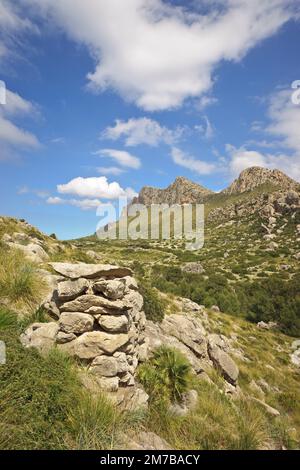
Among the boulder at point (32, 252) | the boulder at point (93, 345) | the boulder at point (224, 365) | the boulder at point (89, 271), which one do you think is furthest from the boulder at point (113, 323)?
the boulder at point (224, 365)

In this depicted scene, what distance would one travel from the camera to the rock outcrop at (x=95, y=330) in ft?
18.8

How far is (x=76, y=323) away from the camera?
6.18 meters

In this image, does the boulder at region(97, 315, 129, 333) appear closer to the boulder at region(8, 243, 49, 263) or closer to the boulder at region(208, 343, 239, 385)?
the boulder at region(8, 243, 49, 263)

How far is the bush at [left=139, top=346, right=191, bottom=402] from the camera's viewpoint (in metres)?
6.20

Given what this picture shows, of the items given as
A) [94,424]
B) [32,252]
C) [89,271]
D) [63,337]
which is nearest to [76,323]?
[63,337]

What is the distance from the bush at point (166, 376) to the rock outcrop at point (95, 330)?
1.15ft

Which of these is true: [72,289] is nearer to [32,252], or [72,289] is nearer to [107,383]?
[107,383]

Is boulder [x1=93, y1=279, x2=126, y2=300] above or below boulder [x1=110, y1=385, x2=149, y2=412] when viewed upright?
above

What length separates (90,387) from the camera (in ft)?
17.1

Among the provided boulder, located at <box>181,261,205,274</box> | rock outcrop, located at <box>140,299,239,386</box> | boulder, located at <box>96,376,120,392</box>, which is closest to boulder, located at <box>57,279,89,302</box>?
boulder, located at <box>96,376,120,392</box>

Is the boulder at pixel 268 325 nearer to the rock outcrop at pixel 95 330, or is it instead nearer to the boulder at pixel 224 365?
the boulder at pixel 224 365

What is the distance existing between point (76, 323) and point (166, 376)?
95.9 inches

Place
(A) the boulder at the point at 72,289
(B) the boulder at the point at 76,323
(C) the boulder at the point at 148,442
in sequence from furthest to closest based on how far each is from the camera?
(A) the boulder at the point at 72,289
(B) the boulder at the point at 76,323
(C) the boulder at the point at 148,442

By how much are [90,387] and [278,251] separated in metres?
68.1
